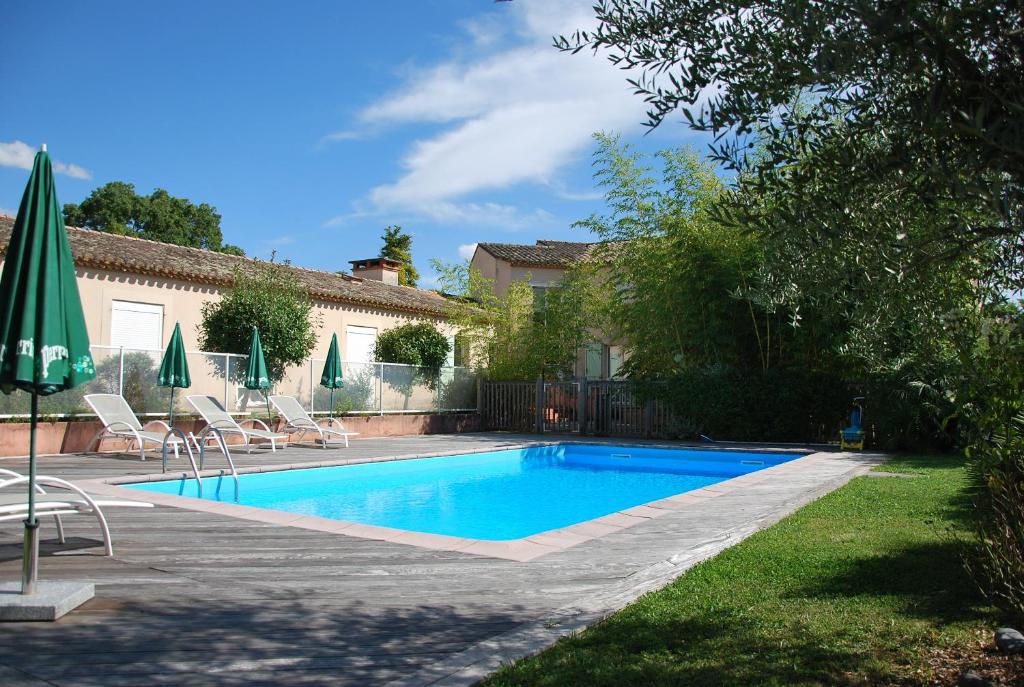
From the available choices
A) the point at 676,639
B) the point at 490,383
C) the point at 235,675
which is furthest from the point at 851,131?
the point at 490,383

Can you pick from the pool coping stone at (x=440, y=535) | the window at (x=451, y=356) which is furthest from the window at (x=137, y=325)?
the pool coping stone at (x=440, y=535)

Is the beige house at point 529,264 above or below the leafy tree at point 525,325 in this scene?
above

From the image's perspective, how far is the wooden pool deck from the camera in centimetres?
326

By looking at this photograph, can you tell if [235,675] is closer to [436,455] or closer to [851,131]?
[851,131]

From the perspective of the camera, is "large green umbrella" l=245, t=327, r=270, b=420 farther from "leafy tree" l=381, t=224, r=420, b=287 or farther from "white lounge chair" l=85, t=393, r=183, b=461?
"leafy tree" l=381, t=224, r=420, b=287

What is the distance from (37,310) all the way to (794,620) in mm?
4051

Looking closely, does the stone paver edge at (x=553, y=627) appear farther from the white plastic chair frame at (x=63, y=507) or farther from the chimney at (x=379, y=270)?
the chimney at (x=379, y=270)

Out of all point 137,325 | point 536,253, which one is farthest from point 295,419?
point 536,253

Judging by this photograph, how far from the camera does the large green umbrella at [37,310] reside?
3902 millimetres

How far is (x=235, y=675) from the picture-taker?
10.4 feet

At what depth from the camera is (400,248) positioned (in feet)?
150

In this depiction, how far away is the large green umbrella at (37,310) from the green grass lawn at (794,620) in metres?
2.71

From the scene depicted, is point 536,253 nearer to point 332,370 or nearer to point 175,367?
point 332,370

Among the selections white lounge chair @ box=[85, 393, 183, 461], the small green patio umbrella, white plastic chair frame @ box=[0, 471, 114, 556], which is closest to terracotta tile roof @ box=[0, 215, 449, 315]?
the small green patio umbrella
